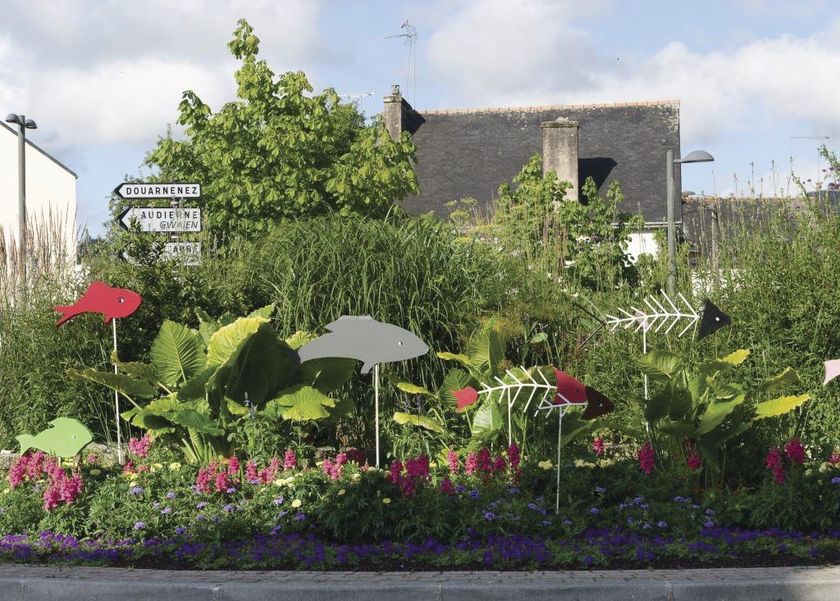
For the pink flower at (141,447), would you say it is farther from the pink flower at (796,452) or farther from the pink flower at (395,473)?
the pink flower at (796,452)

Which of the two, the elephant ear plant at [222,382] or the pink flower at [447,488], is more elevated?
the elephant ear plant at [222,382]

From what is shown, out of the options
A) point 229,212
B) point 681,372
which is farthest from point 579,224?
point 681,372

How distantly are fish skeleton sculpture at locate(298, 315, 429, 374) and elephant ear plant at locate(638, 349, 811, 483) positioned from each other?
1.70 meters

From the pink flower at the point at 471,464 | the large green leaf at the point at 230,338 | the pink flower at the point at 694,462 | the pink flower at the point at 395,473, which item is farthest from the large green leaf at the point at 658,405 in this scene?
the large green leaf at the point at 230,338

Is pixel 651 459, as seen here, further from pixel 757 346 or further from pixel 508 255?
pixel 508 255

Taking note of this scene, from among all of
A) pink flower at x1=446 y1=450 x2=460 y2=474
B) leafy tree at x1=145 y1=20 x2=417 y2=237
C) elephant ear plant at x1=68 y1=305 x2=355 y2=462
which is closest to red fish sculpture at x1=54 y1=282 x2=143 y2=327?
elephant ear plant at x1=68 y1=305 x2=355 y2=462

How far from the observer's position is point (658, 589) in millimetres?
5199

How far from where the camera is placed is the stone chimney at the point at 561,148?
2989 cm

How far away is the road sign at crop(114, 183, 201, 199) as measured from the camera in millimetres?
11195

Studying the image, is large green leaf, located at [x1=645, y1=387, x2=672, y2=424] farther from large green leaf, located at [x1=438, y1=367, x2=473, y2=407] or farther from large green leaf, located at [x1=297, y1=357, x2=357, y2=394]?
large green leaf, located at [x1=297, y1=357, x2=357, y2=394]

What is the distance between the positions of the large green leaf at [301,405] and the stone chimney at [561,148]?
23.1 meters

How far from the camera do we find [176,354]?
26.0ft

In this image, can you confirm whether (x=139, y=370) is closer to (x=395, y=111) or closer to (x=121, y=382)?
(x=121, y=382)

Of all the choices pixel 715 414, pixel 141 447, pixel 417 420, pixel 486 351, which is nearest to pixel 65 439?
pixel 141 447
